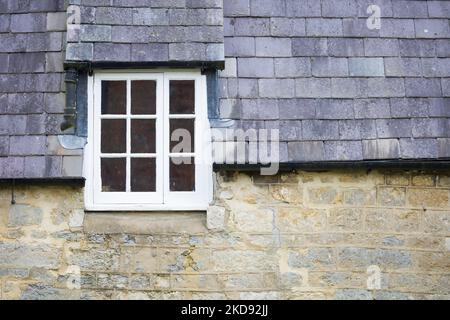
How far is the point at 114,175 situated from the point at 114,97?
28.1 inches

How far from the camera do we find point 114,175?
632cm

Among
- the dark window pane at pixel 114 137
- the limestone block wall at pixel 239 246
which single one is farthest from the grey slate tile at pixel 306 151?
the dark window pane at pixel 114 137

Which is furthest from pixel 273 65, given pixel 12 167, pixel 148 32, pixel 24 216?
pixel 24 216

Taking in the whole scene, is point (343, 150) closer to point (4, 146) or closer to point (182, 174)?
point (182, 174)

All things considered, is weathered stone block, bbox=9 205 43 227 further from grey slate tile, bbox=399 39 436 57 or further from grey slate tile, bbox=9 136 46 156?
grey slate tile, bbox=399 39 436 57

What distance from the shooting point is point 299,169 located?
6.21 metres

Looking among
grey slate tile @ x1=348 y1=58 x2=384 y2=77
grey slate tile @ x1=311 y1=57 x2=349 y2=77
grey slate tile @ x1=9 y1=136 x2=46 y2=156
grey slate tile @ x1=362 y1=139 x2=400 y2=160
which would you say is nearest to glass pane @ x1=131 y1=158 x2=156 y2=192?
grey slate tile @ x1=9 y1=136 x2=46 y2=156

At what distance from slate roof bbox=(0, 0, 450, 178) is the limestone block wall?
1.20 ft

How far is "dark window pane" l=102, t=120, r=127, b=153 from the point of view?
20.8 ft

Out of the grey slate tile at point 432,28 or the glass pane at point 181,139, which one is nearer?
the glass pane at point 181,139

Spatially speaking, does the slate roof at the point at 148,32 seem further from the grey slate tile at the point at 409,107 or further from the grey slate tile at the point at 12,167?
the grey slate tile at the point at 409,107

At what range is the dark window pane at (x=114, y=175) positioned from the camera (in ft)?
20.7

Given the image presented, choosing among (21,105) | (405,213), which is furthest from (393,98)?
(21,105)

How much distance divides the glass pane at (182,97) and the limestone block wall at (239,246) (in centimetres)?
→ 70
